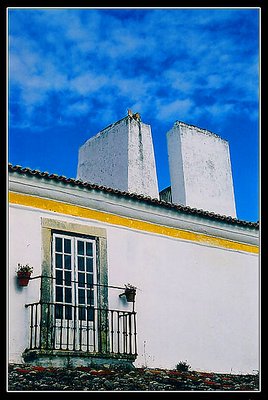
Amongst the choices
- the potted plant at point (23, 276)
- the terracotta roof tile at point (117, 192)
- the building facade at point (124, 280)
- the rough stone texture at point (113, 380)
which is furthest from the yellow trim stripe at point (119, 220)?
the rough stone texture at point (113, 380)

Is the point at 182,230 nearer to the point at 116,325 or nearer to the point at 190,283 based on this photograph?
the point at 190,283

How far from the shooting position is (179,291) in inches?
553

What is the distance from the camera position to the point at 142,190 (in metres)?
18.2

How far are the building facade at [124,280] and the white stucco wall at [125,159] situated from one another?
379 centimetres

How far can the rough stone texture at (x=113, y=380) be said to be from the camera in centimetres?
1028

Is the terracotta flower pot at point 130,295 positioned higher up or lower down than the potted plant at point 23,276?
lower down

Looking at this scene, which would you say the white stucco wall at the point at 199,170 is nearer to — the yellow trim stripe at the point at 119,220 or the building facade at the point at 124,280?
the yellow trim stripe at the point at 119,220

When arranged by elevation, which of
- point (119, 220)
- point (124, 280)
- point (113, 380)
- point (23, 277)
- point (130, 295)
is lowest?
point (113, 380)

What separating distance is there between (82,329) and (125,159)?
6.88m

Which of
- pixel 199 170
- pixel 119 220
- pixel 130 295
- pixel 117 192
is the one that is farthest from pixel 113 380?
pixel 199 170

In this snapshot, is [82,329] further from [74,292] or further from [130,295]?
[130,295]
